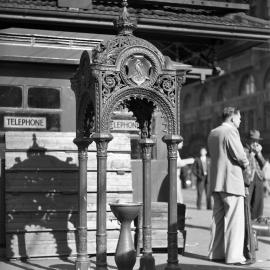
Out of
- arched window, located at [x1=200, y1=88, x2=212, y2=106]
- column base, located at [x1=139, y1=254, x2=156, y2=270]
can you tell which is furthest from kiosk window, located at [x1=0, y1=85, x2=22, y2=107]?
arched window, located at [x1=200, y1=88, x2=212, y2=106]

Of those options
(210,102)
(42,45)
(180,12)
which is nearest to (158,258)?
(42,45)

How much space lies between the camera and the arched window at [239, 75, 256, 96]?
41.8m

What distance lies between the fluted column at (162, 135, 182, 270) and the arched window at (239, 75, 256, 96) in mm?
34872

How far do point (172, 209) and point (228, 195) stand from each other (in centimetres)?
163

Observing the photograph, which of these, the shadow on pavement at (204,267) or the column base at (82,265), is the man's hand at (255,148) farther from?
the column base at (82,265)

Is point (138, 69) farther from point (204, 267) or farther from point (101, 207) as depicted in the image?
point (204, 267)

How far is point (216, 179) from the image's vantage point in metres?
8.80

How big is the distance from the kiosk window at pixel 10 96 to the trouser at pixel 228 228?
3.45 meters

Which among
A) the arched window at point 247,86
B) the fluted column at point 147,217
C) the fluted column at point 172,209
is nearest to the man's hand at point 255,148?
the fluted column at point 147,217

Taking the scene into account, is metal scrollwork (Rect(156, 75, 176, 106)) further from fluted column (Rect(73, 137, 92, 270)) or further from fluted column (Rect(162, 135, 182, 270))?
fluted column (Rect(73, 137, 92, 270))

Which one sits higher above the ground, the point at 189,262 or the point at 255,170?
the point at 255,170

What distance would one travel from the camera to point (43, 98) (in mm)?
10242

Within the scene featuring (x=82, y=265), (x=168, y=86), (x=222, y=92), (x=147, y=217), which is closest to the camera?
(x=168, y=86)

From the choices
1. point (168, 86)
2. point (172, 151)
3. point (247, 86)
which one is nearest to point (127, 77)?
point (168, 86)
